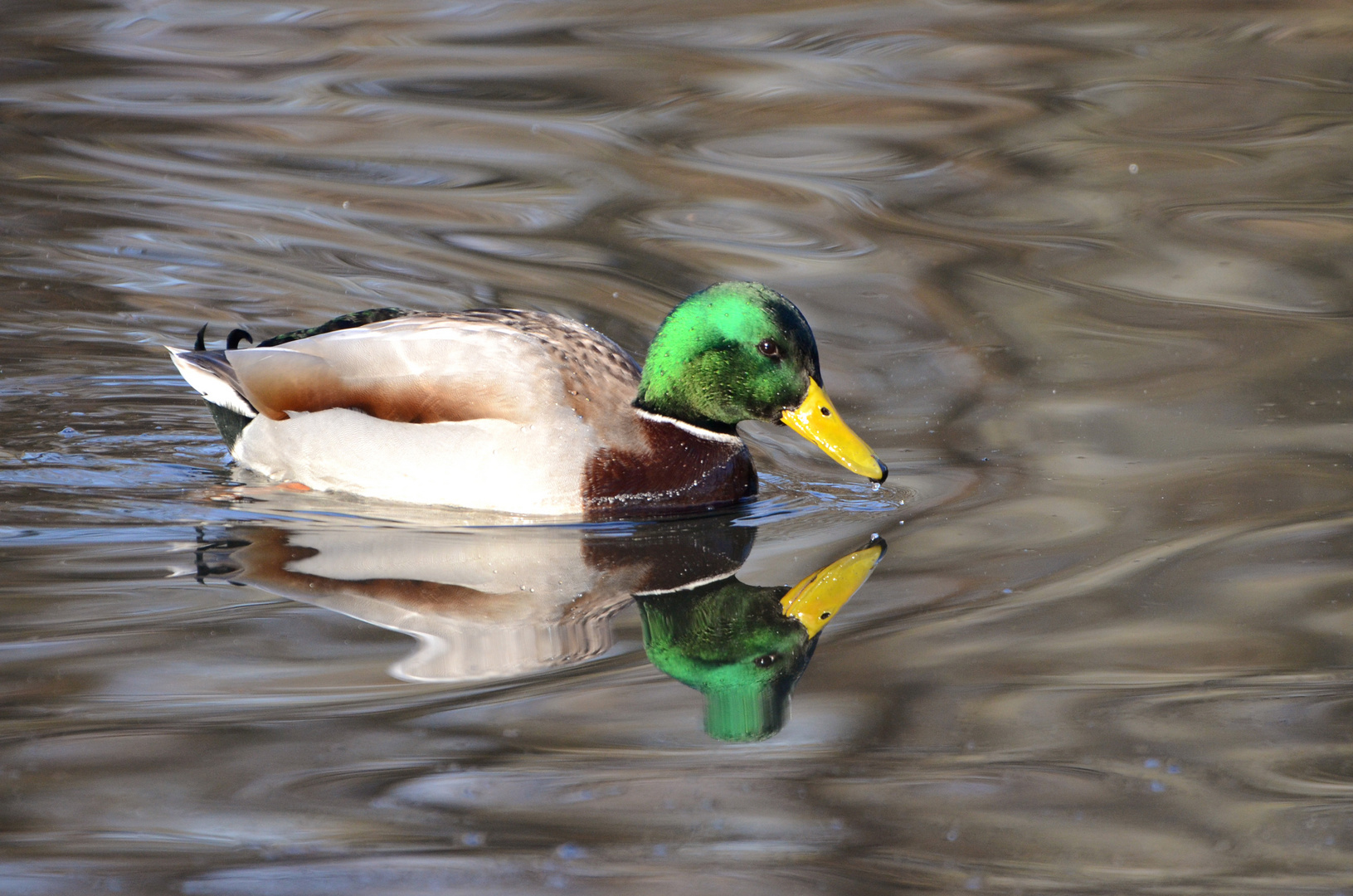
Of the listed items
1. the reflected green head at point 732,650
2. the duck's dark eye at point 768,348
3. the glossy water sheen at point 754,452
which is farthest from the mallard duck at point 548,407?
the reflected green head at point 732,650

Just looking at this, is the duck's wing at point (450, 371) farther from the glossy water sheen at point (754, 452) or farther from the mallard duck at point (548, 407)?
the glossy water sheen at point (754, 452)

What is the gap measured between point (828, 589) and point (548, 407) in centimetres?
132

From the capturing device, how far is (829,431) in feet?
19.4

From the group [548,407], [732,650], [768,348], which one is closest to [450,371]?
[548,407]

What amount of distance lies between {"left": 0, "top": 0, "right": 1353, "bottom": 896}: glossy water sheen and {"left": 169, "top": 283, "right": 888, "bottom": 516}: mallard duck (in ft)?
0.64

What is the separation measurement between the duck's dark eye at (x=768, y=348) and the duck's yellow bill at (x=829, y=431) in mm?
165

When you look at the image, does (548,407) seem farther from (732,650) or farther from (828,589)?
(732,650)

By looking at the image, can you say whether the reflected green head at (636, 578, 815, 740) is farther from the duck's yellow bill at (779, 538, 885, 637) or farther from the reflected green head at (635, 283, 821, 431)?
the reflected green head at (635, 283, 821, 431)

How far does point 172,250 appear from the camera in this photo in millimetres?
8898

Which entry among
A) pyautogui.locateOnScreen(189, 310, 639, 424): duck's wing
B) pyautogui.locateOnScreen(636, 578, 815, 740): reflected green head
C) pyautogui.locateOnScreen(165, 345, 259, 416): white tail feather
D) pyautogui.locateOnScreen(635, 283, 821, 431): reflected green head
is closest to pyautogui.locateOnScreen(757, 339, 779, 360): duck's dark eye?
pyautogui.locateOnScreen(635, 283, 821, 431): reflected green head

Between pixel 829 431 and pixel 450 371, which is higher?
pixel 450 371

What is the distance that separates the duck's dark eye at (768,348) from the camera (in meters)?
5.89

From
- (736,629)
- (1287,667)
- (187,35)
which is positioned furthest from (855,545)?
(187,35)

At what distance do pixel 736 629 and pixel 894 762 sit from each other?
0.98 metres
